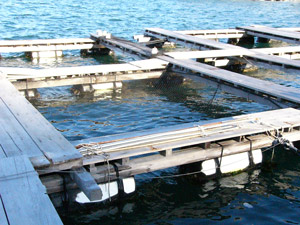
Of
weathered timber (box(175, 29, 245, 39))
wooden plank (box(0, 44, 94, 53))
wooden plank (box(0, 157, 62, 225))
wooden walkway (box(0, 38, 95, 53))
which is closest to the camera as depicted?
wooden plank (box(0, 157, 62, 225))

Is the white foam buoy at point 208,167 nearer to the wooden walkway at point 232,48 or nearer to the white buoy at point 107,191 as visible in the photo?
the white buoy at point 107,191

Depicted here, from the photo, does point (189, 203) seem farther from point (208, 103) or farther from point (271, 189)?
point (208, 103)

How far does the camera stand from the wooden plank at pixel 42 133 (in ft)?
19.6

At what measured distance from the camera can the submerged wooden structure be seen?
5.23 m

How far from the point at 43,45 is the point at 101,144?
12.2 m

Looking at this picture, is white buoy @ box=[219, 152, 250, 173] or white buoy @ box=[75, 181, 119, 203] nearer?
white buoy @ box=[75, 181, 119, 203]

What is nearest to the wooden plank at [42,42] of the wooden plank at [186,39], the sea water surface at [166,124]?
the sea water surface at [166,124]

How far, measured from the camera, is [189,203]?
706cm

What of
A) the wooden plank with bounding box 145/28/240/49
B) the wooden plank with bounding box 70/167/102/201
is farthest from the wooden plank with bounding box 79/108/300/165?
the wooden plank with bounding box 145/28/240/49

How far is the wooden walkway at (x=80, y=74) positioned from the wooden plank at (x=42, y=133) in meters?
2.49

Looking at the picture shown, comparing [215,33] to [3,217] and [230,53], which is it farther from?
[3,217]

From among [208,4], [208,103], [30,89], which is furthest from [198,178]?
[208,4]

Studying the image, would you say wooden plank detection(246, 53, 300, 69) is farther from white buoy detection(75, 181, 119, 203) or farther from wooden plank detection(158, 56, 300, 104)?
white buoy detection(75, 181, 119, 203)

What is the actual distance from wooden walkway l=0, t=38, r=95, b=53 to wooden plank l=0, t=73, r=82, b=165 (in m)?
8.60
